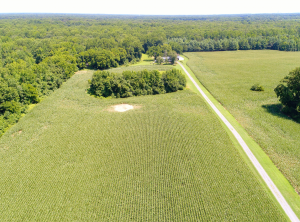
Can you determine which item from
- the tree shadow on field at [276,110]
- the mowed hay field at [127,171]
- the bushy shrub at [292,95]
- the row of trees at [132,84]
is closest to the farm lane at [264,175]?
the mowed hay field at [127,171]

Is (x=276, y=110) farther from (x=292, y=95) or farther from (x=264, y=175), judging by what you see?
(x=264, y=175)

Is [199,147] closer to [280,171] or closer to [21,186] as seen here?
[280,171]

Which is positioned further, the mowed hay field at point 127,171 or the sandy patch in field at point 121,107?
the sandy patch in field at point 121,107

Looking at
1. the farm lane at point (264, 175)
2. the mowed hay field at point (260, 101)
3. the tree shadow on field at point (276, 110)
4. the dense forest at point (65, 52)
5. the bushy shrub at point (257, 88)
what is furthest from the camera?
the bushy shrub at point (257, 88)

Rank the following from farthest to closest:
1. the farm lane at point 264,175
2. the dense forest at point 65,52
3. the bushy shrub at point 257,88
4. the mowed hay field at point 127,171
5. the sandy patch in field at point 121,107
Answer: the bushy shrub at point 257,88
the dense forest at point 65,52
the sandy patch in field at point 121,107
the mowed hay field at point 127,171
the farm lane at point 264,175

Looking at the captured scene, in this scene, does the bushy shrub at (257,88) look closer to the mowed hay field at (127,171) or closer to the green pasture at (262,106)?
the green pasture at (262,106)

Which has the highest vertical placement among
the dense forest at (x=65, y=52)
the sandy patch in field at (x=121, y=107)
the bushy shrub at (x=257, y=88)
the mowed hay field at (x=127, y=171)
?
the dense forest at (x=65, y=52)

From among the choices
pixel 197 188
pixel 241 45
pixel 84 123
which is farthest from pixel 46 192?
pixel 241 45

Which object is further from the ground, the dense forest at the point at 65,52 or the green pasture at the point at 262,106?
the dense forest at the point at 65,52
